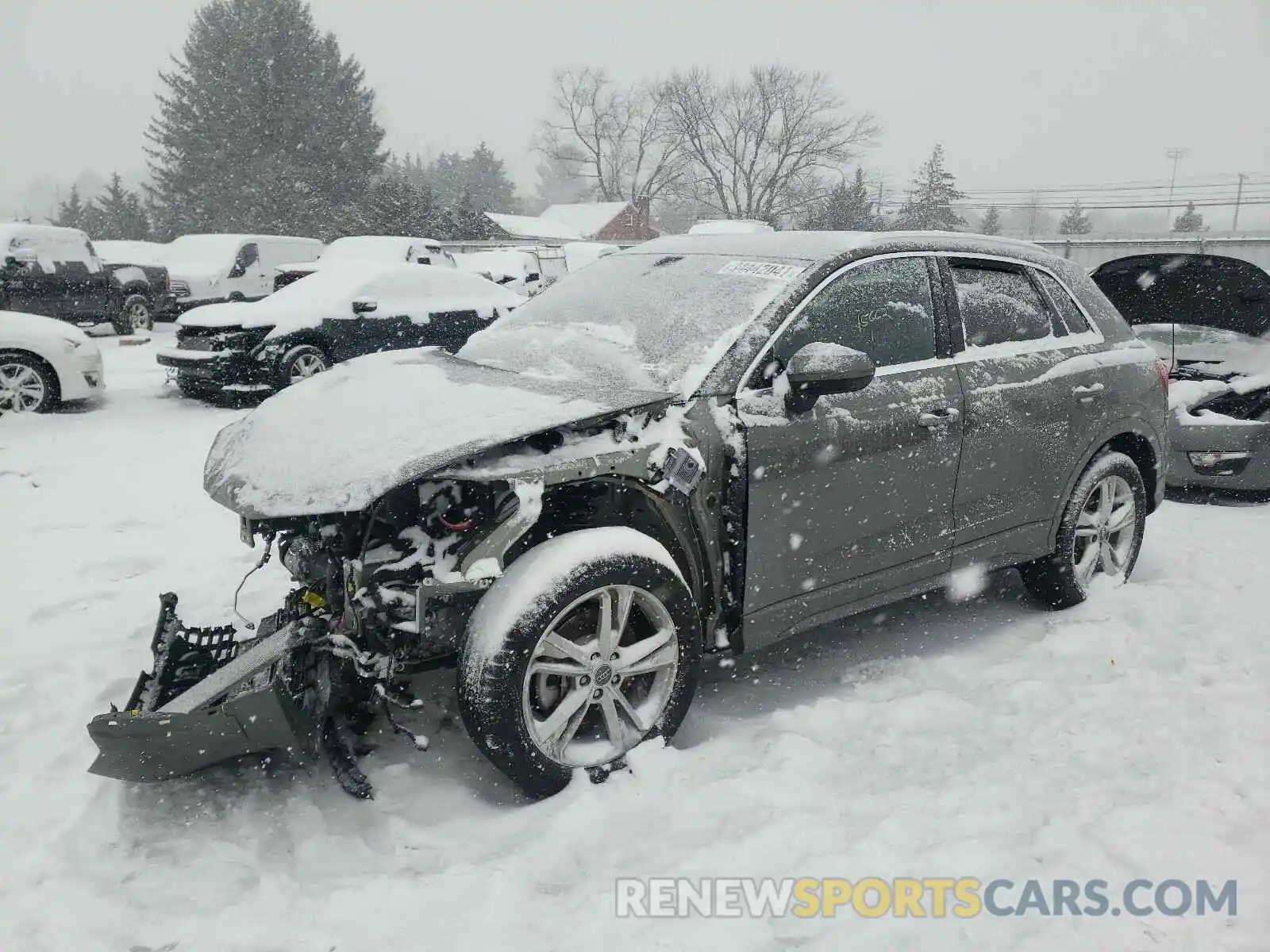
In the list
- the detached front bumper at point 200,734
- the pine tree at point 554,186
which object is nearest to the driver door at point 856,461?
the detached front bumper at point 200,734

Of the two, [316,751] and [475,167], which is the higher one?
[475,167]

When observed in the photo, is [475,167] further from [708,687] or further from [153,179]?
[708,687]

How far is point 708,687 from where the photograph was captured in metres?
3.68

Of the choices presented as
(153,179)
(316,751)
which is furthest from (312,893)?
(153,179)

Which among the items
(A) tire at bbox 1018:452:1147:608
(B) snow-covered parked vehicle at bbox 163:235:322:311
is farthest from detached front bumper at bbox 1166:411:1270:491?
(B) snow-covered parked vehicle at bbox 163:235:322:311

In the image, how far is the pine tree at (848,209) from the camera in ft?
139

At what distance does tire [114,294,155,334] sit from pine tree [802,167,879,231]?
30.4m

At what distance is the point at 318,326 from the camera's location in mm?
9656

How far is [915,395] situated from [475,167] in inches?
2717

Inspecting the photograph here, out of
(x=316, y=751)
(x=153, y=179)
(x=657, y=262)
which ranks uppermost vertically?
(x=153, y=179)

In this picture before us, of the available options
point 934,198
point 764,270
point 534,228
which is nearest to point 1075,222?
point 934,198

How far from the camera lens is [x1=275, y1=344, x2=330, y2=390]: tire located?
9.51 metres

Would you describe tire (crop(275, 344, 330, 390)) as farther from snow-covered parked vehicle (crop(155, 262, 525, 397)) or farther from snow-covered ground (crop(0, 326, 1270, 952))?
snow-covered ground (crop(0, 326, 1270, 952))

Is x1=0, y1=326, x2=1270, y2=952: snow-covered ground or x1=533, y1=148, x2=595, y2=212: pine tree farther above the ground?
x1=533, y1=148, x2=595, y2=212: pine tree
